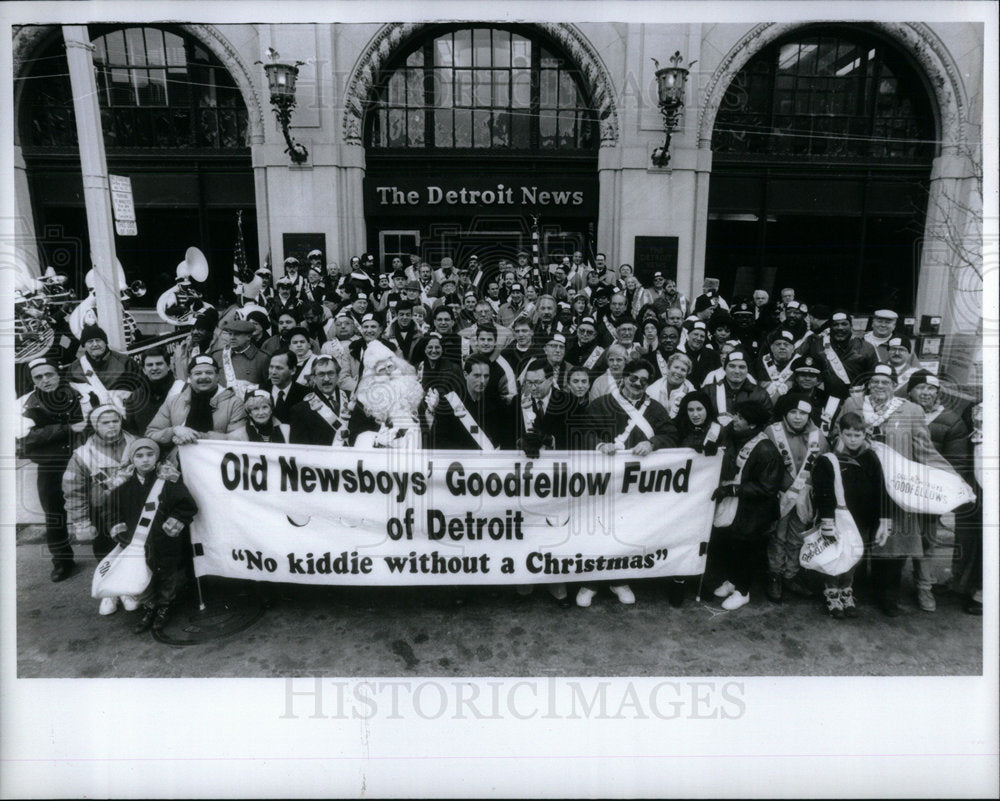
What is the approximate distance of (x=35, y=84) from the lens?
25.8ft

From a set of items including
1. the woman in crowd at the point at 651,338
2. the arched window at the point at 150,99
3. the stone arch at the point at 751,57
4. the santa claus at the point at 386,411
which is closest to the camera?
the santa claus at the point at 386,411

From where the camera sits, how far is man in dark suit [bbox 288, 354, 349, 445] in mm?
4285

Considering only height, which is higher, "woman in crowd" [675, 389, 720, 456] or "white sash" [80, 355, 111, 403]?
"white sash" [80, 355, 111, 403]

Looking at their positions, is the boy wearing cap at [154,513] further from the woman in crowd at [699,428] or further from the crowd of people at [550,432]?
the woman in crowd at [699,428]

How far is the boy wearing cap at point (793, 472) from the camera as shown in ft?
13.6

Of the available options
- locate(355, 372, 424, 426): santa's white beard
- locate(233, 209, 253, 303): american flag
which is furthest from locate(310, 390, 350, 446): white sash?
locate(233, 209, 253, 303): american flag

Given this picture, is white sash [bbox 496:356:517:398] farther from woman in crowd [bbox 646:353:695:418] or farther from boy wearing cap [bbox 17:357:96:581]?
boy wearing cap [bbox 17:357:96:581]

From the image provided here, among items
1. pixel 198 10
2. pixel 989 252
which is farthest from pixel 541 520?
pixel 198 10

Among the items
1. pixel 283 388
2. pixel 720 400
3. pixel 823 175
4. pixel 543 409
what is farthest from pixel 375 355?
pixel 823 175

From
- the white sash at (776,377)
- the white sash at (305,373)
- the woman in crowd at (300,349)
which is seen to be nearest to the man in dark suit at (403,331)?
the woman in crowd at (300,349)

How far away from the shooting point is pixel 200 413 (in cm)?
427

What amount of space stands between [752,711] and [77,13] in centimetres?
604

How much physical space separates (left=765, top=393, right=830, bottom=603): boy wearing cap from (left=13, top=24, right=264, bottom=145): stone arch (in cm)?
552

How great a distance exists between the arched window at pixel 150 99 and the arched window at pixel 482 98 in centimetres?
224
